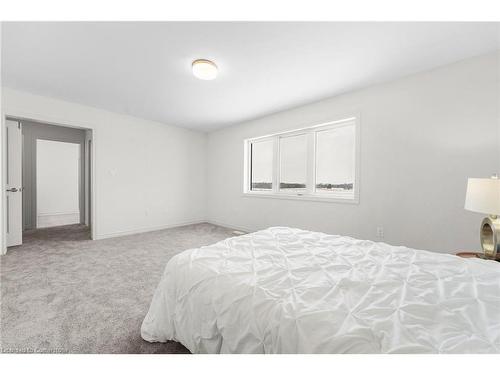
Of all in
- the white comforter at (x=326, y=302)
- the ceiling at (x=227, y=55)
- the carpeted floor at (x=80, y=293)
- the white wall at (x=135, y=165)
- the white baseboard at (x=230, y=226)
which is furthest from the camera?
the white baseboard at (x=230, y=226)

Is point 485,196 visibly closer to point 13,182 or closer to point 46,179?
point 13,182

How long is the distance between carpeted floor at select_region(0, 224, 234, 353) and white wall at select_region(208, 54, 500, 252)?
2.61 metres

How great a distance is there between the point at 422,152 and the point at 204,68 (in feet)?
8.77

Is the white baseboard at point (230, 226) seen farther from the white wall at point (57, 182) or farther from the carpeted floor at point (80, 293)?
the white wall at point (57, 182)

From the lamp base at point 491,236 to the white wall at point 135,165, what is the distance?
5018 mm

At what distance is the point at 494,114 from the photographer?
209cm

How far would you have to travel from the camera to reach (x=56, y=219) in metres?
5.80

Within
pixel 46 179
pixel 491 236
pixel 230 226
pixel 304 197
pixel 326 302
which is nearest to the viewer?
pixel 326 302

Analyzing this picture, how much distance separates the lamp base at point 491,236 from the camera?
166 centimetres

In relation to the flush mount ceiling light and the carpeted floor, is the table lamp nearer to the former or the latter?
the carpeted floor

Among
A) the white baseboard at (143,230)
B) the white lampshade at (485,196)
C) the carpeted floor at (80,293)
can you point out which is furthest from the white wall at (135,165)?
the white lampshade at (485,196)

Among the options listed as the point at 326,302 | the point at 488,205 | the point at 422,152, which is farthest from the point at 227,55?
the point at 488,205
